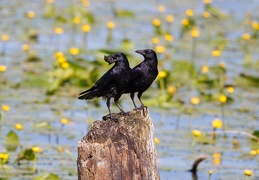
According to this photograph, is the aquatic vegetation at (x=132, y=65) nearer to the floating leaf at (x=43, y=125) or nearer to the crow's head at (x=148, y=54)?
the floating leaf at (x=43, y=125)

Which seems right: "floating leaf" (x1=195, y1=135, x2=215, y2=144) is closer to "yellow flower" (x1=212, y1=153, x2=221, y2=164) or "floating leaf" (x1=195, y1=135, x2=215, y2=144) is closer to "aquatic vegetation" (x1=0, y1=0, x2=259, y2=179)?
"aquatic vegetation" (x1=0, y1=0, x2=259, y2=179)

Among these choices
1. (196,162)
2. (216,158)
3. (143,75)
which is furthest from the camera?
(216,158)

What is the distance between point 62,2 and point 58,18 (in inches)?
69.6

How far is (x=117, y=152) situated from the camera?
506 centimetres

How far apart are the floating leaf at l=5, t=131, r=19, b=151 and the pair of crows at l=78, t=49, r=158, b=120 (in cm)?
279

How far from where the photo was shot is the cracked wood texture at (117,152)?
5.05m

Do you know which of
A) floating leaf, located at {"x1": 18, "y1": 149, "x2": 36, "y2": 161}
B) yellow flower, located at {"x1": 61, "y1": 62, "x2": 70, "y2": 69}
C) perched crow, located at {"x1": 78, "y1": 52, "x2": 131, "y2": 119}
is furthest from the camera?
yellow flower, located at {"x1": 61, "y1": 62, "x2": 70, "y2": 69}

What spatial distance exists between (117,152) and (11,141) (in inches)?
134

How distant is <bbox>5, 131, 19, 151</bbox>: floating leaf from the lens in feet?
27.1

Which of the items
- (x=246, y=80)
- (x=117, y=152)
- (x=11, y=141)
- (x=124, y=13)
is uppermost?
(x=124, y=13)

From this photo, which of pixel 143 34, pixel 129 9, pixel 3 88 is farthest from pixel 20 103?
pixel 129 9

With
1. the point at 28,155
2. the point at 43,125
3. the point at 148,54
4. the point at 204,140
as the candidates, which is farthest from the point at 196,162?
the point at 148,54

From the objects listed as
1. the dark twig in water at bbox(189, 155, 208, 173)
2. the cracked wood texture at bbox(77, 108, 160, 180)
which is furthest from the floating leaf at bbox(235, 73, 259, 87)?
the cracked wood texture at bbox(77, 108, 160, 180)

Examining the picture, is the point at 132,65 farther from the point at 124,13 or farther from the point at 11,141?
the point at 124,13
